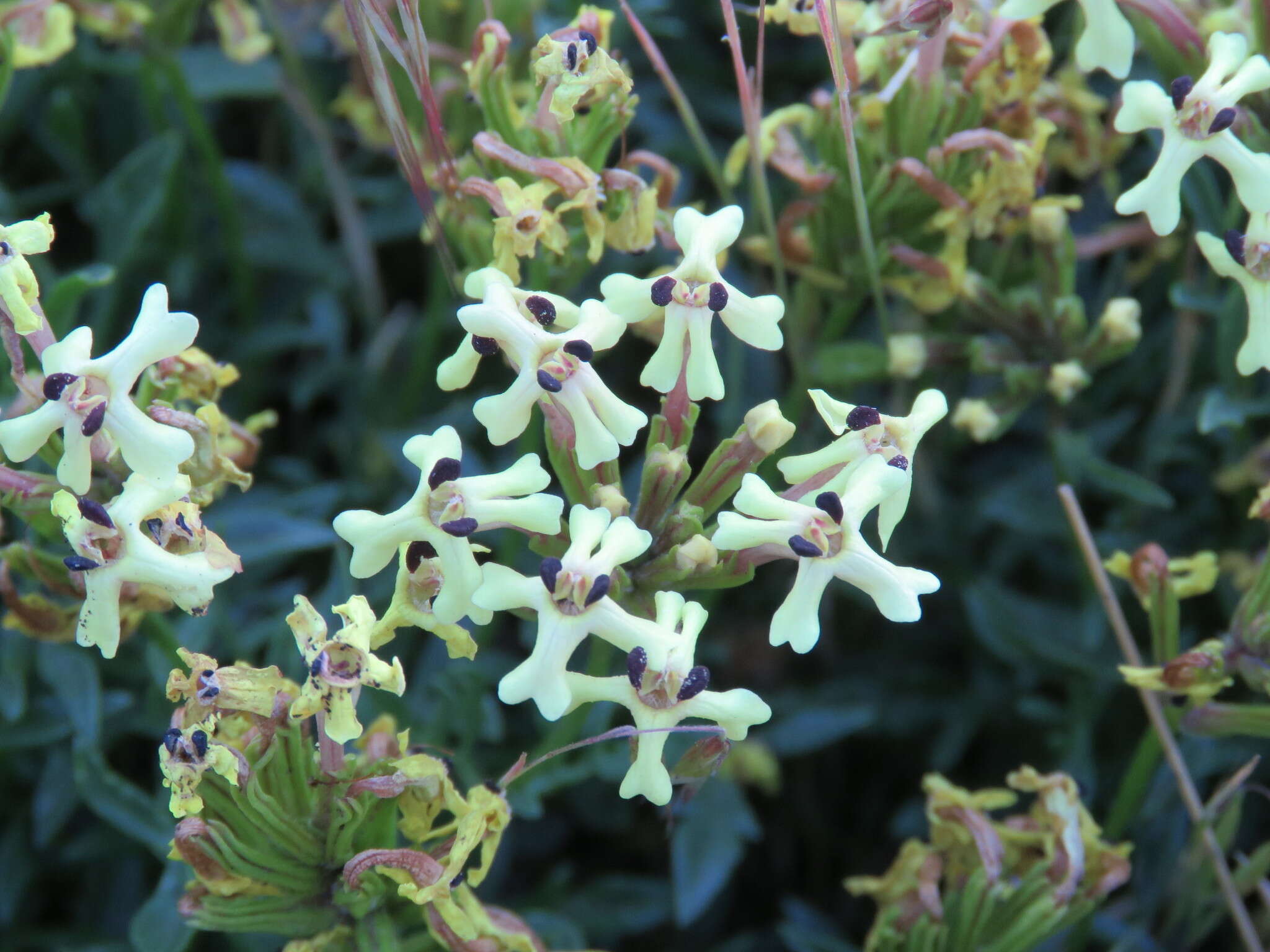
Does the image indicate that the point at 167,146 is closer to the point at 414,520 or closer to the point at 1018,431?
the point at 414,520

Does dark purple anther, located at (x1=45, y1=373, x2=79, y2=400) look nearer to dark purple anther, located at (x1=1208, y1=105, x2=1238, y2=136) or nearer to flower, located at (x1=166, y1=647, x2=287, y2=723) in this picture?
flower, located at (x1=166, y1=647, x2=287, y2=723)

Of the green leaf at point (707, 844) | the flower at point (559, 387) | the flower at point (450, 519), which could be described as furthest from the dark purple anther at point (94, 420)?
the green leaf at point (707, 844)

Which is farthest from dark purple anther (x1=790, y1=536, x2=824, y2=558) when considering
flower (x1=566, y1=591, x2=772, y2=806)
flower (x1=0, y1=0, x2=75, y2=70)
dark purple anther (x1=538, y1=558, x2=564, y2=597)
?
flower (x1=0, y1=0, x2=75, y2=70)

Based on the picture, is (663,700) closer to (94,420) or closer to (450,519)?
(450,519)

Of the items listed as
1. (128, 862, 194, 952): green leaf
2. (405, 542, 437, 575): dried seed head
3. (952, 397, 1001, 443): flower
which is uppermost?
(405, 542, 437, 575): dried seed head

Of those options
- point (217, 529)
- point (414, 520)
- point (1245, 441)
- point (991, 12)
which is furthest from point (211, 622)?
point (1245, 441)

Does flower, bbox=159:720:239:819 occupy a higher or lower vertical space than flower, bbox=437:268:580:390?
lower
